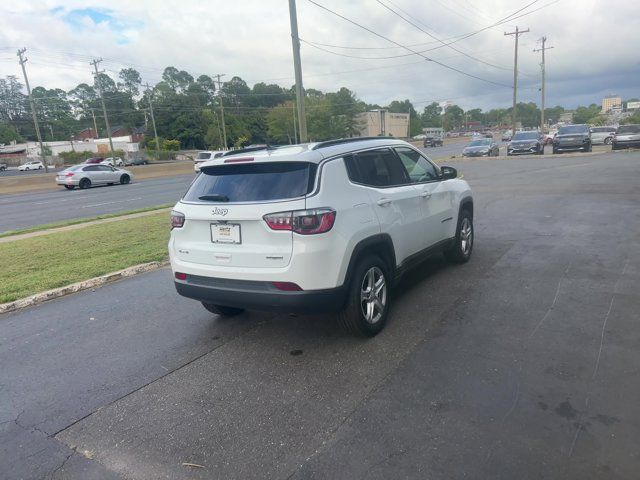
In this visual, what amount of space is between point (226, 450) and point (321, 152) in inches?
98.7

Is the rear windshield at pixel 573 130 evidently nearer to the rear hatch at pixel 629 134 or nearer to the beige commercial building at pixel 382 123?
the rear hatch at pixel 629 134

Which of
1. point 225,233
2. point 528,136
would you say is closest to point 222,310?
point 225,233

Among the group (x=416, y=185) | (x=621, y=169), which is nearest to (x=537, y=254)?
(x=416, y=185)

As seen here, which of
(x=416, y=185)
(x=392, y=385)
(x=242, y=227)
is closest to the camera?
(x=392, y=385)

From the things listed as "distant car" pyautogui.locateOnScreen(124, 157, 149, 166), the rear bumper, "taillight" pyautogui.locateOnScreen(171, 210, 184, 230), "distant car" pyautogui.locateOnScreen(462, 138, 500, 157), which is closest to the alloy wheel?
the rear bumper

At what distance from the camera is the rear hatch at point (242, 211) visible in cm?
389

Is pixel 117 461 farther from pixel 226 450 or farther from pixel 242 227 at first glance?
pixel 242 227

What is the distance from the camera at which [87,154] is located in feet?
255

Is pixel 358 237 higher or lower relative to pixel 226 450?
higher

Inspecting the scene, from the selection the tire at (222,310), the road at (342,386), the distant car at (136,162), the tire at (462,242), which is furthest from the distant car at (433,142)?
the tire at (222,310)

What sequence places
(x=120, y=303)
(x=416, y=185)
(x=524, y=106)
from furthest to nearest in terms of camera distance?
(x=524, y=106) < (x=120, y=303) < (x=416, y=185)

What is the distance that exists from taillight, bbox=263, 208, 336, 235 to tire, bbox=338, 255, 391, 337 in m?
0.59

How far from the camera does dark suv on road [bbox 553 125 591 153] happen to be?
92.9 feet

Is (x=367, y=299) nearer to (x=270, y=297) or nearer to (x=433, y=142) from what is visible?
(x=270, y=297)
